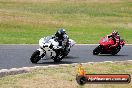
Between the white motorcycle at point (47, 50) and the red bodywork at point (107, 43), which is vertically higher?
the white motorcycle at point (47, 50)

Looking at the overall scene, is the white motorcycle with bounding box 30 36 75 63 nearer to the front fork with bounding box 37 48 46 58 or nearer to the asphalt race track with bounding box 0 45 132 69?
the front fork with bounding box 37 48 46 58

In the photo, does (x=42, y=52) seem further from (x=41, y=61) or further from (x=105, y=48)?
(x=105, y=48)

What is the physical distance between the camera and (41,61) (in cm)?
2077

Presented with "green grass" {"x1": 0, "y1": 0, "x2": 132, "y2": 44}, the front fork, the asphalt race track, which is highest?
the front fork

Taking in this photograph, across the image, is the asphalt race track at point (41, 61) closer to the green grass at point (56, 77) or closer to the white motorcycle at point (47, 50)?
the white motorcycle at point (47, 50)

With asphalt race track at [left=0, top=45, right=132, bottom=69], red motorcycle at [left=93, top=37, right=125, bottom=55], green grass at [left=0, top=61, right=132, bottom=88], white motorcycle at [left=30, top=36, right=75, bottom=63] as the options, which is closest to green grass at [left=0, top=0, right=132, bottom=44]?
asphalt race track at [left=0, top=45, right=132, bottom=69]

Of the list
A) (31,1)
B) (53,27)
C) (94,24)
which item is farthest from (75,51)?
(31,1)

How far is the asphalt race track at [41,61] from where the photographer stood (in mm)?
20016

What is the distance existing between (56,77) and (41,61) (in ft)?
16.0

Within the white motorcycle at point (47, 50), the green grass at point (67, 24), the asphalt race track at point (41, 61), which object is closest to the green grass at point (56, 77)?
the white motorcycle at point (47, 50)

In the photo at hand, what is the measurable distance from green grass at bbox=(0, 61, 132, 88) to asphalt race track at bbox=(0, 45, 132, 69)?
1982 mm

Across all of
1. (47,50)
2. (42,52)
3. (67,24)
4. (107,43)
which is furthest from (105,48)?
(67,24)

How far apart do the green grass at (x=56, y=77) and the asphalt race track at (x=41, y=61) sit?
1.98 m

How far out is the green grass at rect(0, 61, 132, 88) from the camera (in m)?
14.5
